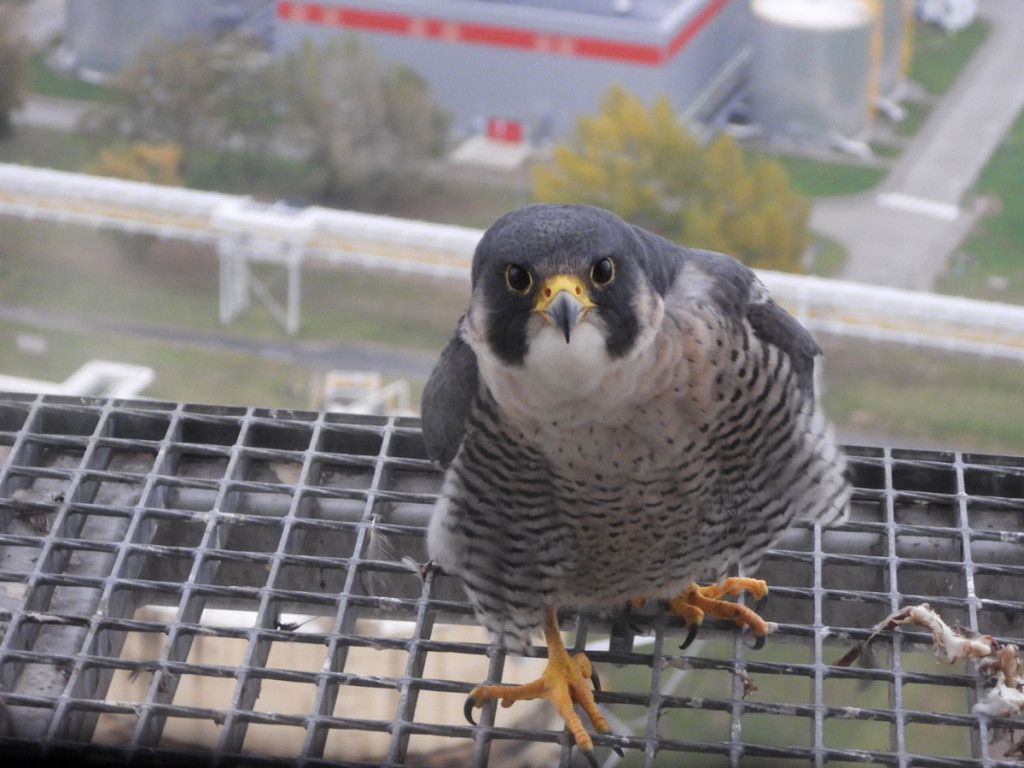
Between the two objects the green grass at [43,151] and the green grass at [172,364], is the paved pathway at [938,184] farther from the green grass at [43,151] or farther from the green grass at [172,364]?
the green grass at [43,151]

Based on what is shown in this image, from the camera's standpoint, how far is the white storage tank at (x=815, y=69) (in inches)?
340

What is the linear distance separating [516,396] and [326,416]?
28.1 inches

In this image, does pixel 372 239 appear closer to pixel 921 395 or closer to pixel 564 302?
pixel 921 395

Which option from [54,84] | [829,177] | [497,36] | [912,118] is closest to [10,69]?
[54,84]

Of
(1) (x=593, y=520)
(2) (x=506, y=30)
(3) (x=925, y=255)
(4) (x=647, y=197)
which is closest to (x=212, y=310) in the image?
(4) (x=647, y=197)

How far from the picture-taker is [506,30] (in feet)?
32.7

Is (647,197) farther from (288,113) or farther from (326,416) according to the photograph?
(326,416)

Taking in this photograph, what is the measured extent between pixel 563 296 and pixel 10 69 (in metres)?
7.15

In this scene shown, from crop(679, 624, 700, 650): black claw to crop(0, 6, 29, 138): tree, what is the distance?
259 inches

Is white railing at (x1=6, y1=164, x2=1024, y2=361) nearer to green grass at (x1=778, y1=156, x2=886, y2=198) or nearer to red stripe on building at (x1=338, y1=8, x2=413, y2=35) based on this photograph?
green grass at (x1=778, y1=156, x2=886, y2=198)

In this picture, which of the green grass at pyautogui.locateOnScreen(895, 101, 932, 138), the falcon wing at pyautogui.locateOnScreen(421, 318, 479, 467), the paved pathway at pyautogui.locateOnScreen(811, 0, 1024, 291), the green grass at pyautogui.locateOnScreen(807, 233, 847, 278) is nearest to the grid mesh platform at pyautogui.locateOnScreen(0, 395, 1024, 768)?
the falcon wing at pyautogui.locateOnScreen(421, 318, 479, 467)

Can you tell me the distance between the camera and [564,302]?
4.57 feet

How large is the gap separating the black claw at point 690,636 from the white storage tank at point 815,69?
291 inches

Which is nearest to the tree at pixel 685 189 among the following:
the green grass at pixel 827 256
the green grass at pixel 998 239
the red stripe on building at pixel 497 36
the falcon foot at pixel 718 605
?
the green grass at pixel 827 256
